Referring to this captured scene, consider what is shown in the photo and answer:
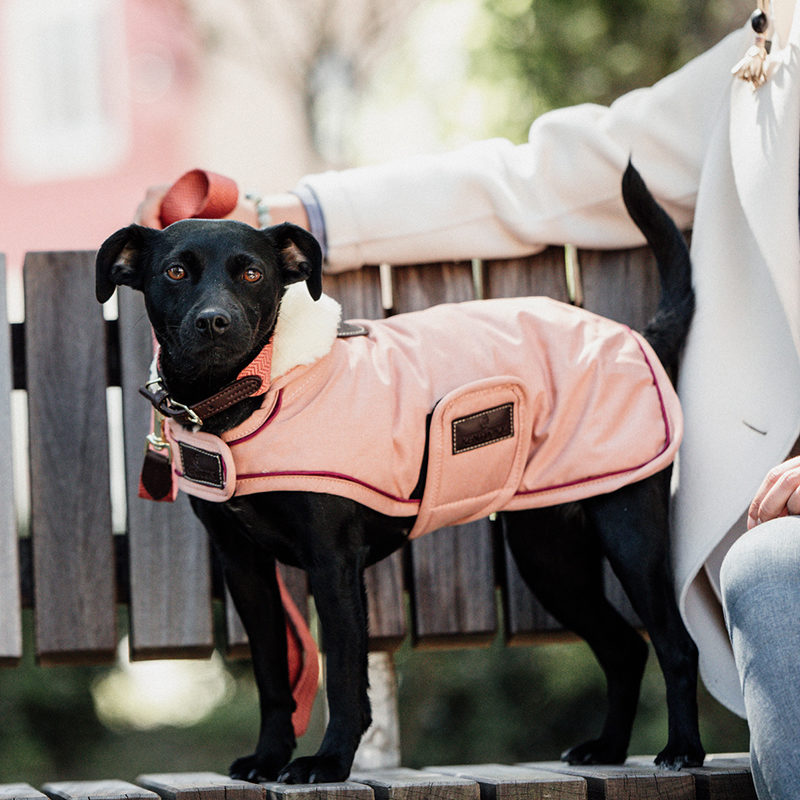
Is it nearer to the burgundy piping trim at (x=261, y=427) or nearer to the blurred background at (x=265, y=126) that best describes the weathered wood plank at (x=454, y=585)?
the burgundy piping trim at (x=261, y=427)

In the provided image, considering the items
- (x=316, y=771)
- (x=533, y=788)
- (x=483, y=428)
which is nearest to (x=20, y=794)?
(x=316, y=771)

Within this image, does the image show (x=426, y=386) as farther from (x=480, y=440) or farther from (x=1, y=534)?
(x=1, y=534)

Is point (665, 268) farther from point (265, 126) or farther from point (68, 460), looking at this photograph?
point (265, 126)

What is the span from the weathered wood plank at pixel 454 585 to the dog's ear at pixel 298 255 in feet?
2.19

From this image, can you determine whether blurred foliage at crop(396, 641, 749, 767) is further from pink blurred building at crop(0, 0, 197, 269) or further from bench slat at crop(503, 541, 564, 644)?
pink blurred building at crop(0, 0, 197, 269)

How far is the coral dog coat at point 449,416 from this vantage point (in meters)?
1.97

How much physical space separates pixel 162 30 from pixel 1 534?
266 inches

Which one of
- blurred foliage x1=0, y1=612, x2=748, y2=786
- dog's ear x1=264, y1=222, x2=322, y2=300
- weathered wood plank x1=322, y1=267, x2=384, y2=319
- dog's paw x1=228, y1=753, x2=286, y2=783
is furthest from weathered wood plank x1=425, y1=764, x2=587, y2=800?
blurred foliage x1=0, y1=612, x2=748, y2=786

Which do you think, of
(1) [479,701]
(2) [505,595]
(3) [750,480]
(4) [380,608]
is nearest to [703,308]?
(3) [750,480]

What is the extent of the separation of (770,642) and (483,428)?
0.71 metres

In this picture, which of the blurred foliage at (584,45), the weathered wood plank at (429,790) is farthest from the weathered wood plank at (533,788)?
the blurred foliage at (584,45)

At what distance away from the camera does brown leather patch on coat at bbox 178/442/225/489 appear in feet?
6.44

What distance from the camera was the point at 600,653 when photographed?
2.37 metres

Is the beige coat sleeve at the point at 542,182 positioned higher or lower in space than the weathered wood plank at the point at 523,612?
higher
